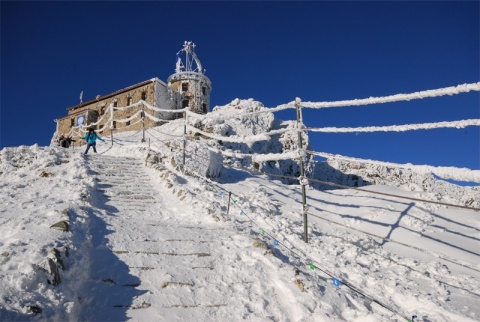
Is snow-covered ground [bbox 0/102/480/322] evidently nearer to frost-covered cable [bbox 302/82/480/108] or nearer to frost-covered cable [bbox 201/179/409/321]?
frost-covered cable [bbox 201/179/409/321]

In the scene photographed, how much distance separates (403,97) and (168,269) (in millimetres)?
4508

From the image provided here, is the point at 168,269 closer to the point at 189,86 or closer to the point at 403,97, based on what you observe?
the point at 403,97

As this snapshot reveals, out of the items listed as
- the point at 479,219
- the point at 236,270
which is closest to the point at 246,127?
the point at 479,219

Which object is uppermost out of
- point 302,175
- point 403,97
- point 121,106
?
point 121,106

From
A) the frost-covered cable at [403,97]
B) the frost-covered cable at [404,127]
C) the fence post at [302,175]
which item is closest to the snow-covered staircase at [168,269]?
the fence post at [302,175]

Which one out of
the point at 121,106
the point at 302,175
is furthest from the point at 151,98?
the point at 302,175

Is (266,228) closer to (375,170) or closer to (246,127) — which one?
(246,127)

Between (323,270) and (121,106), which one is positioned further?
(121,106)

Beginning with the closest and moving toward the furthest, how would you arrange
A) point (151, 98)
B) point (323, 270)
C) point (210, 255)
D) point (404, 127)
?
point (404, 127), point (210, 255), point (323, 270), point (151, 98)

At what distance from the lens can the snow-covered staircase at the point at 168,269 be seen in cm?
386

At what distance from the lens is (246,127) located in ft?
107

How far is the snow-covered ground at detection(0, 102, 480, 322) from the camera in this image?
3840 mm

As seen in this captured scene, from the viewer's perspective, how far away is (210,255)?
5195 mm

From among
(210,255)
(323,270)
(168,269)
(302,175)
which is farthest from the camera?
(302,175)
